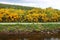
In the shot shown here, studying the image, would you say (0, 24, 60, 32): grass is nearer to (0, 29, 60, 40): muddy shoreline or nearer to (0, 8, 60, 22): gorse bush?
(0, 29, 60, 40): muddy shoreline

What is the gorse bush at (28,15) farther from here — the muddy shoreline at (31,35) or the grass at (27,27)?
the muddy shoreline at (31,35)

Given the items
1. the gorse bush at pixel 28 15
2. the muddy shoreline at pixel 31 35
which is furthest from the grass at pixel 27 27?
the gorse bush at pixel 28 15

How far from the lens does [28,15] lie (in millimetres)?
30172

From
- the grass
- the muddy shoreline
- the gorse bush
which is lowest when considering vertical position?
the muddy shoreline

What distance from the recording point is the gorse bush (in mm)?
29438

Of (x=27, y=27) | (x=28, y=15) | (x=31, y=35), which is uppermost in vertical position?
(x=28, y=15)

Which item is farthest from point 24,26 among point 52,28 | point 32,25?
point 52,28

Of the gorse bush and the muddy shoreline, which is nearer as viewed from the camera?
the muddy shoreline

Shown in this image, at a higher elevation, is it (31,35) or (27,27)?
(27,27)

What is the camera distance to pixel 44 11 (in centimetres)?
3197

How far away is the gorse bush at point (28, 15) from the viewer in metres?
29.4

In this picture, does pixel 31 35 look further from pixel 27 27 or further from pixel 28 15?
pixel 28 15

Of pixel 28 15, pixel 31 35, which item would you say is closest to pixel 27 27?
pixel 31 35

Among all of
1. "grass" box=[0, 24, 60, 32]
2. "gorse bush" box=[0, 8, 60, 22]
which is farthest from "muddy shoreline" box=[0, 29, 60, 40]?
"gorse bush" box=[0, 8, 60, 22]
